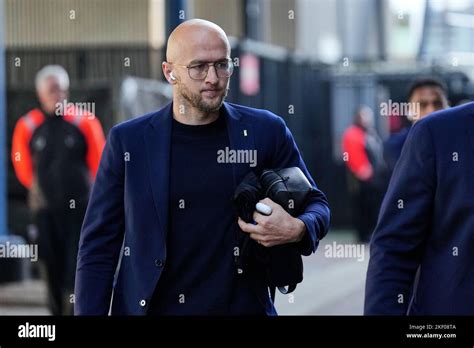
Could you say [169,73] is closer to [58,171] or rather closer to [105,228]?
[105,228]

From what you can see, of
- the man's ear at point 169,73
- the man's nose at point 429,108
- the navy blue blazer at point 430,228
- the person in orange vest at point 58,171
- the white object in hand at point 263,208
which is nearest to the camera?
the navy blue blazer at point 430,228

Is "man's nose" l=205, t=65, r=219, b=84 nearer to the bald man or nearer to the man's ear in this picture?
the bald man

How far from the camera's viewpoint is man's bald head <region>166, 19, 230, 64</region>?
3670 mm

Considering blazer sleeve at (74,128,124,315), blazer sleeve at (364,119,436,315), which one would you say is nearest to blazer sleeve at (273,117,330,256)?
blazer sleeve at (364,119,436,315)

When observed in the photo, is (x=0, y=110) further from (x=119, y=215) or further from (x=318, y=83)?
(x=318, y=83)

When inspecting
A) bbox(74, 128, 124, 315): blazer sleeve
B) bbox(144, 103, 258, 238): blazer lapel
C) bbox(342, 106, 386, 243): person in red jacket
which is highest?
bbox(144, 103, 258, 238): blazer lapel

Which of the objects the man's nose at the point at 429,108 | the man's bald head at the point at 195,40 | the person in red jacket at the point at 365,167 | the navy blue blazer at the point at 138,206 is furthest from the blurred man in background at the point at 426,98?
the person in red jacket at the point at 365,167

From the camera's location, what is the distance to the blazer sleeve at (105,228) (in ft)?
12.4

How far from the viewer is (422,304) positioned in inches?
132

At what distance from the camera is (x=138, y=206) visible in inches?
146

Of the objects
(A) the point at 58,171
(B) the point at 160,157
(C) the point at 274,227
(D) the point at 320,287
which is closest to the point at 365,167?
(D) the point at 320,287

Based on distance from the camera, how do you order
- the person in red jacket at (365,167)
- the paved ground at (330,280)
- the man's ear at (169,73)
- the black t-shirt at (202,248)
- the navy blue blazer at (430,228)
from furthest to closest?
1. the person in red jacket at (365,167)
2. the paved ground at (330,280)
3. the man's ear at (169,73)
4. the black t-shirt at (202,248)
5. the navy blue blazer at (430,228)

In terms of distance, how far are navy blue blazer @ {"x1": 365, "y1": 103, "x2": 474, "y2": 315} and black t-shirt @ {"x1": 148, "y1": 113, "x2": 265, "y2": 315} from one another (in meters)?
0.40

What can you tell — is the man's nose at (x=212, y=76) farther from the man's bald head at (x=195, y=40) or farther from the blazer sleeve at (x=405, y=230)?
the blazer sleeve at (x=405, y=230)
